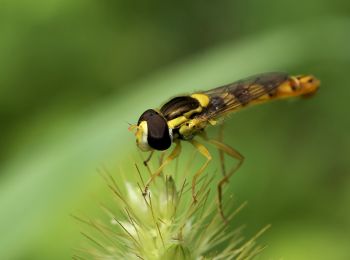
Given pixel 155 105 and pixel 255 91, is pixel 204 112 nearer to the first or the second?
pixel 255 91

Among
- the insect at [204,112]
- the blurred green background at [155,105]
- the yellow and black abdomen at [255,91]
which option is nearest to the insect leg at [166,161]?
the insect at [204,112]

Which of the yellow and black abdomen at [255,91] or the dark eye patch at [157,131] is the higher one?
the yellow and black abdomen at [255,91]

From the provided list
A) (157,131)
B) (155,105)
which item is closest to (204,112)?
(157,131)

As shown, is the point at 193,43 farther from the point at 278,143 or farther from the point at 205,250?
the point at 205,250

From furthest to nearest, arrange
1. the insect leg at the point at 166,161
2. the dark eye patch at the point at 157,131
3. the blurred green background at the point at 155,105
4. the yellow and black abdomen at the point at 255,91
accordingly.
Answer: the blurred green background at the point at 155,105
the yellow and black abdomen at the point at 255,91
the dark eye patch at the point at 157,131
the insect leg at the point at 166,161

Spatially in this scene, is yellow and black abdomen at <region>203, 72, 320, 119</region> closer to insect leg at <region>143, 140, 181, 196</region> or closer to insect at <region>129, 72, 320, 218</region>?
insect at <region>129, 72, 320, 218</region>

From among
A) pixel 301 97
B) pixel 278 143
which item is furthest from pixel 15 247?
pixel 278 143

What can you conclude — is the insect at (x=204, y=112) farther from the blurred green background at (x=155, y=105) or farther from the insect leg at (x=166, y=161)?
the blurred green background at (x=155, y=105)
